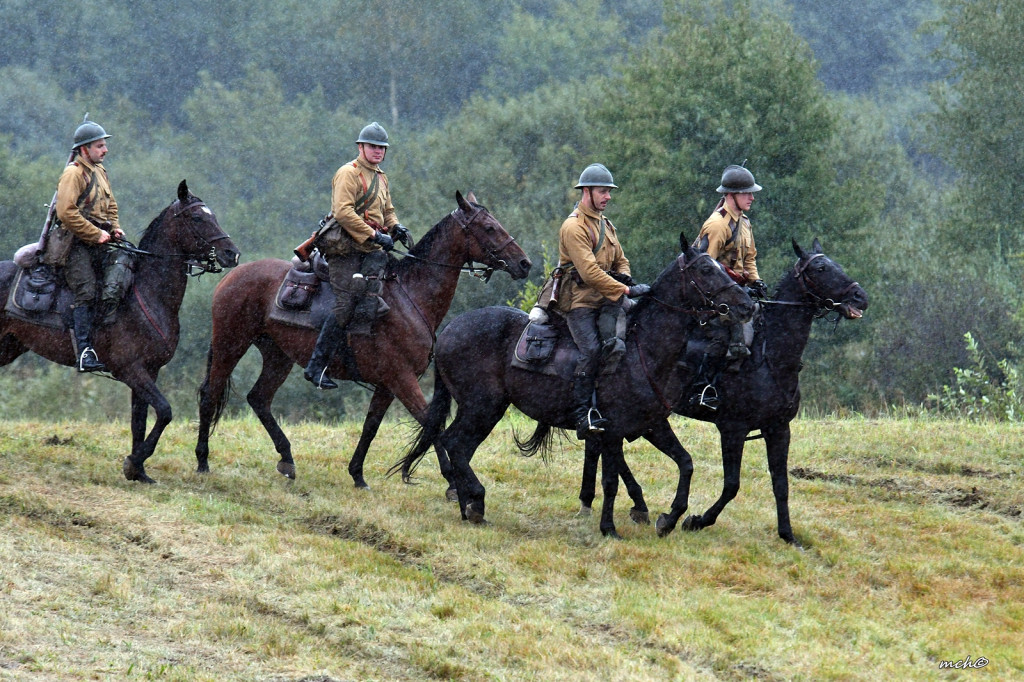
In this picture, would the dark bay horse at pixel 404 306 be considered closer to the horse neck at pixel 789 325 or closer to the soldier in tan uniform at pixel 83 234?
the soldier in tan uniform at pixel 83 234

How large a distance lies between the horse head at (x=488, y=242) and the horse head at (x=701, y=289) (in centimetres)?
167

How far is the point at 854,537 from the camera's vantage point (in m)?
11.7

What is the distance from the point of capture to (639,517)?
39.7ft

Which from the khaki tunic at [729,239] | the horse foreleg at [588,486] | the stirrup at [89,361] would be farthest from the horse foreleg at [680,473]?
the stirrup at [89,361]

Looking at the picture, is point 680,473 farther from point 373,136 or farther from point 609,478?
point 373,136

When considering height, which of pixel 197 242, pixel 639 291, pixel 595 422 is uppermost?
pixel 197 242

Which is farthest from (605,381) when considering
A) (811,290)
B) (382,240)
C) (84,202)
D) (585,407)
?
(84,202)

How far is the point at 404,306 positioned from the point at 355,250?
0.77m

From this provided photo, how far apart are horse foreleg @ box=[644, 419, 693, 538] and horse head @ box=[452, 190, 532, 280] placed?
212cm

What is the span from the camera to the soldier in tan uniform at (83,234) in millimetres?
12008

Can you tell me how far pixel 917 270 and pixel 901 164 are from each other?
19.4 m

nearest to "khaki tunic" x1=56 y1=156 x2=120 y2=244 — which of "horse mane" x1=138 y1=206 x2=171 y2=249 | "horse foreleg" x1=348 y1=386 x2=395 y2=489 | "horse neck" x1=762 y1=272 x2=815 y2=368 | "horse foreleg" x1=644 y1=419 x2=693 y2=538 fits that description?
"horse mane" x1=138 y1=206 x2=171 y2=249

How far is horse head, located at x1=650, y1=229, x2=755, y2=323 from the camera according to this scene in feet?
34.4

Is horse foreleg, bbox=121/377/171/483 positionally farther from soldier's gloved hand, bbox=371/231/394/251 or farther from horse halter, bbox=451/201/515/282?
horse halter, bbox=451/201/515/282
